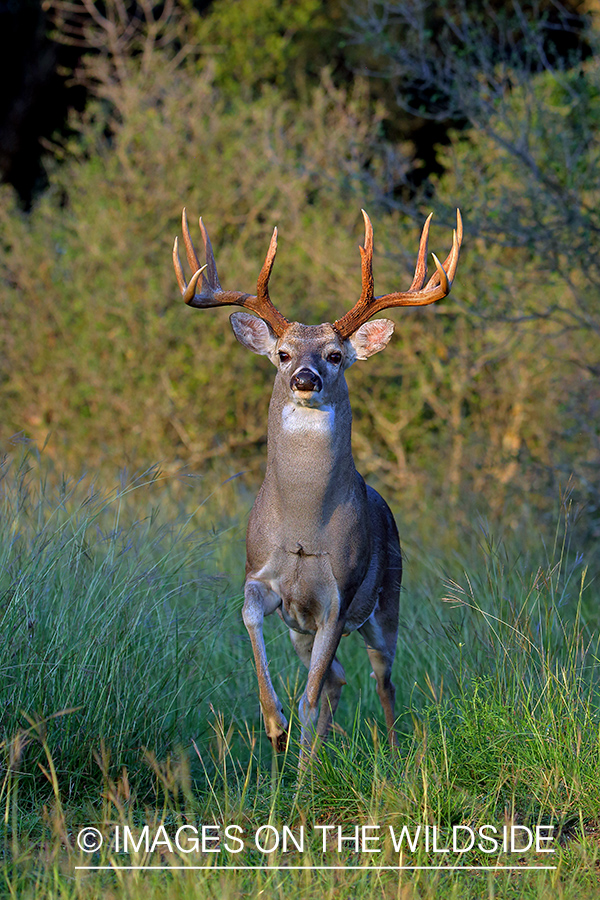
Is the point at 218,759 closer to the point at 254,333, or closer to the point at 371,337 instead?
the point at 254,333

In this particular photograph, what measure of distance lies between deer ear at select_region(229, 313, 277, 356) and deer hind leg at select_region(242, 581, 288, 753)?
41.4 inches

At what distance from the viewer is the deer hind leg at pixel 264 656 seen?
4207 millimetres

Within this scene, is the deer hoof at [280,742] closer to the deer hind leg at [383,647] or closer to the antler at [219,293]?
the deer hind leg at [383,647]

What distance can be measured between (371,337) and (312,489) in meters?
0.80

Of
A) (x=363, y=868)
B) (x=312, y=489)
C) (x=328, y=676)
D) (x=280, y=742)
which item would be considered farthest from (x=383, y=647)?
(x=363, y=868)

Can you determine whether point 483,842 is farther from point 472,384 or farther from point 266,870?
point 472,384

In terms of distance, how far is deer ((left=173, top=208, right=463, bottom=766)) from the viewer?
4.57 meters

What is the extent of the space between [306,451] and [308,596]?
1.91 ft

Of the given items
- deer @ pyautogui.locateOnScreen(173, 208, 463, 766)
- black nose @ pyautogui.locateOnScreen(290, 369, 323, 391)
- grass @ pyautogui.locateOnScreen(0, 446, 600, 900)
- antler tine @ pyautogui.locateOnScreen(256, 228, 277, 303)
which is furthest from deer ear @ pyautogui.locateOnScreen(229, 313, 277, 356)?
grass @ pyautogui.locateOnScreen(0, 446, 600, 900)

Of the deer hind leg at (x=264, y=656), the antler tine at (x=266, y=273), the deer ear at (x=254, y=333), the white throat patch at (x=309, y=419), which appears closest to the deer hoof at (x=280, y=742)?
the deer hind leg at (x=264, y=656)

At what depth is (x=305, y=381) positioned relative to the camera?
14.4 feet

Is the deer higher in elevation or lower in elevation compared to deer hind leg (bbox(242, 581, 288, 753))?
higher

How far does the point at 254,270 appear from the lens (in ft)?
38.2

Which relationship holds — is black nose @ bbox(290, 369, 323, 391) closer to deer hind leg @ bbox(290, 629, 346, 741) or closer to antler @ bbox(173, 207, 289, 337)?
antler @ bbox(173, 207, 289, 337)
